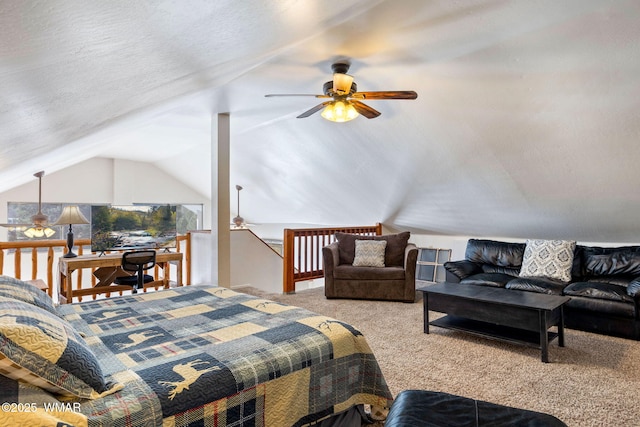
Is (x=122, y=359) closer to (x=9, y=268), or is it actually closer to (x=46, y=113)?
(x=46, y=113)

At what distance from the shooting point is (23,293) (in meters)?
1.75

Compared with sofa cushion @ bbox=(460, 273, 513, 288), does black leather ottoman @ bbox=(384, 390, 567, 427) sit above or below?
below

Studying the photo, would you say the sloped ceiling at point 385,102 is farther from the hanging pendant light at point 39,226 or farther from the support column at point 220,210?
the hanging pendant light at point 39,226

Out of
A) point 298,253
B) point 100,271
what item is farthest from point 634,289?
point 100,271

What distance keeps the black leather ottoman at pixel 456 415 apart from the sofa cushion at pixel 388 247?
3609 millimetres

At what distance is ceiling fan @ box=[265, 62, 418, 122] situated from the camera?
9.98 feet

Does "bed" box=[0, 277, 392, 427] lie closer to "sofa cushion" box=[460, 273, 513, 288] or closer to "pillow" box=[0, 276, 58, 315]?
"pillow" box=[0, 276, 58, 315]

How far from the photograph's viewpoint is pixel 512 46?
9.25 ft

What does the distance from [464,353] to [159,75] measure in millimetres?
3020

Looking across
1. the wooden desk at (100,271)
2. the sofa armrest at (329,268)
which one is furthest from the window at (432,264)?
the wooden desk at (100,271)

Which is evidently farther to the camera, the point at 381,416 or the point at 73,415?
the point at 381,416

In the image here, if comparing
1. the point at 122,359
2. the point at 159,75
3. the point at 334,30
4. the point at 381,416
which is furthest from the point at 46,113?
the point at 381,416

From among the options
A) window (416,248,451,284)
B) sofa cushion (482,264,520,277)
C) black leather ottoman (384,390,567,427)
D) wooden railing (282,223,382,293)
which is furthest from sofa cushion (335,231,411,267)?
black leather ottoman (384,390,567,427)

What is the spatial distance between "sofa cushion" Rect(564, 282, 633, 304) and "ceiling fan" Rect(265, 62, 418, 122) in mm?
2651
